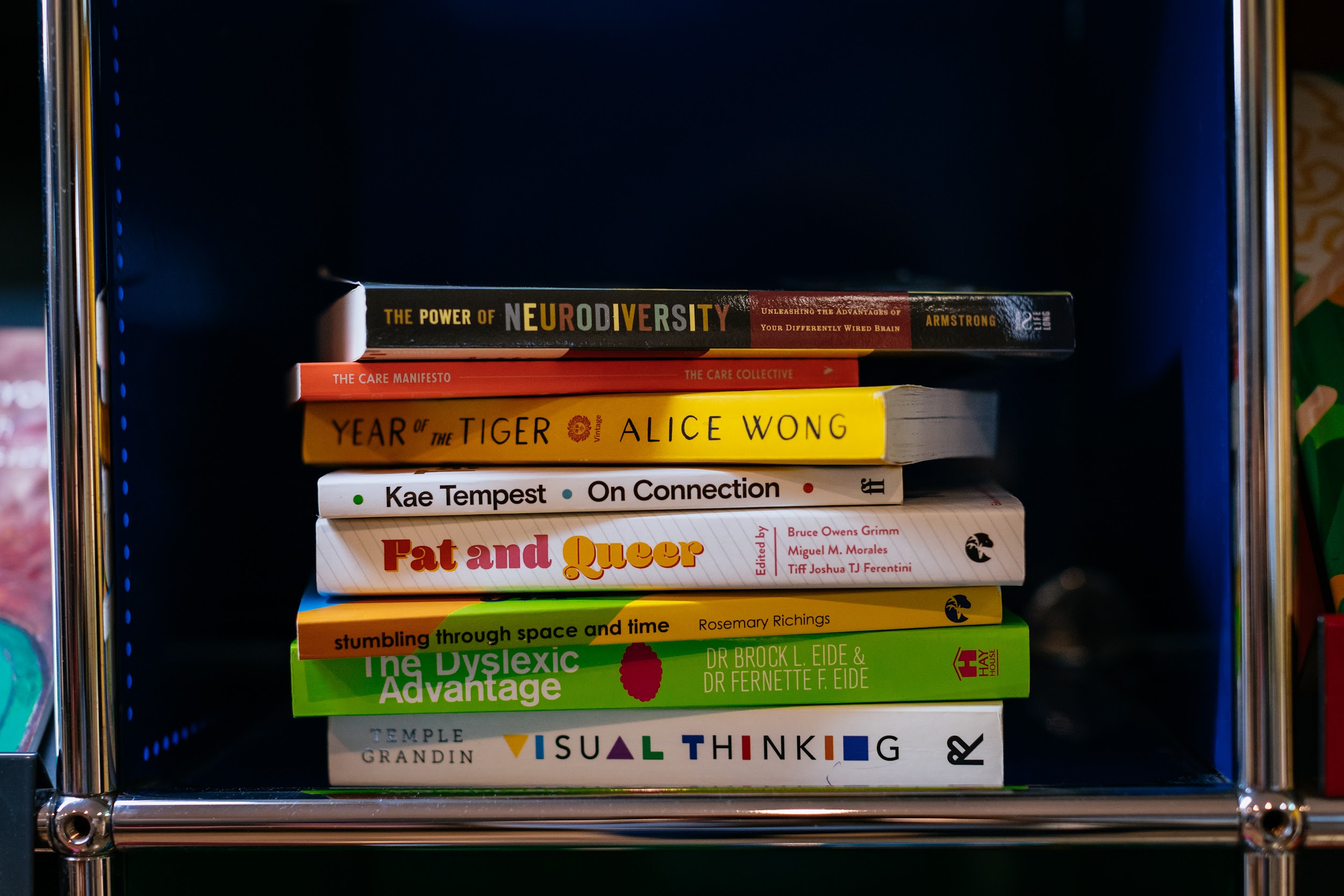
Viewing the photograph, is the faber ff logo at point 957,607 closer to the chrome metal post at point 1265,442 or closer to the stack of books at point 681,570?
the stack of books at point 681,570

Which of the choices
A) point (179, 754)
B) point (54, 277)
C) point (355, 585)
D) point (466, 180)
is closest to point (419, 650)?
point (355, 585)

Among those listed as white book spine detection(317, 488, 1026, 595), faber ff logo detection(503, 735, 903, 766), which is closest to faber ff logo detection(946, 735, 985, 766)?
faber ff logo detection(503, 735, 903, 766)

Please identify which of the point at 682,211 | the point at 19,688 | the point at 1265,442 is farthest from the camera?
the point at 682,211

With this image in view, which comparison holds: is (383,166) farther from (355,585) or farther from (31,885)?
(31,885)

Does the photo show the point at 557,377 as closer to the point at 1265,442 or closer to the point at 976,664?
the point at 976,664

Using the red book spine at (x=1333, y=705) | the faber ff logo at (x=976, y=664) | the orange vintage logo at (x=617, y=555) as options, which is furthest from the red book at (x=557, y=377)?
the red book spine at (x=1333, y=705)

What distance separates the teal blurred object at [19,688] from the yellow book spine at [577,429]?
27 centimetres

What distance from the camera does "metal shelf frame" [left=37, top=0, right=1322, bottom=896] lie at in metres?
0.55

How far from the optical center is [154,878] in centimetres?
64

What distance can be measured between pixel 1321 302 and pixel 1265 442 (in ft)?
0.91

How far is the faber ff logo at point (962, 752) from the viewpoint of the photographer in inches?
24.3

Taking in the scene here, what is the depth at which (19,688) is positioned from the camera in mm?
654

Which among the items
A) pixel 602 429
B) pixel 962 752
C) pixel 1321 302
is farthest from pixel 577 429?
pixel 1321 302

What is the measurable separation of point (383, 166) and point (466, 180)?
9 cm
